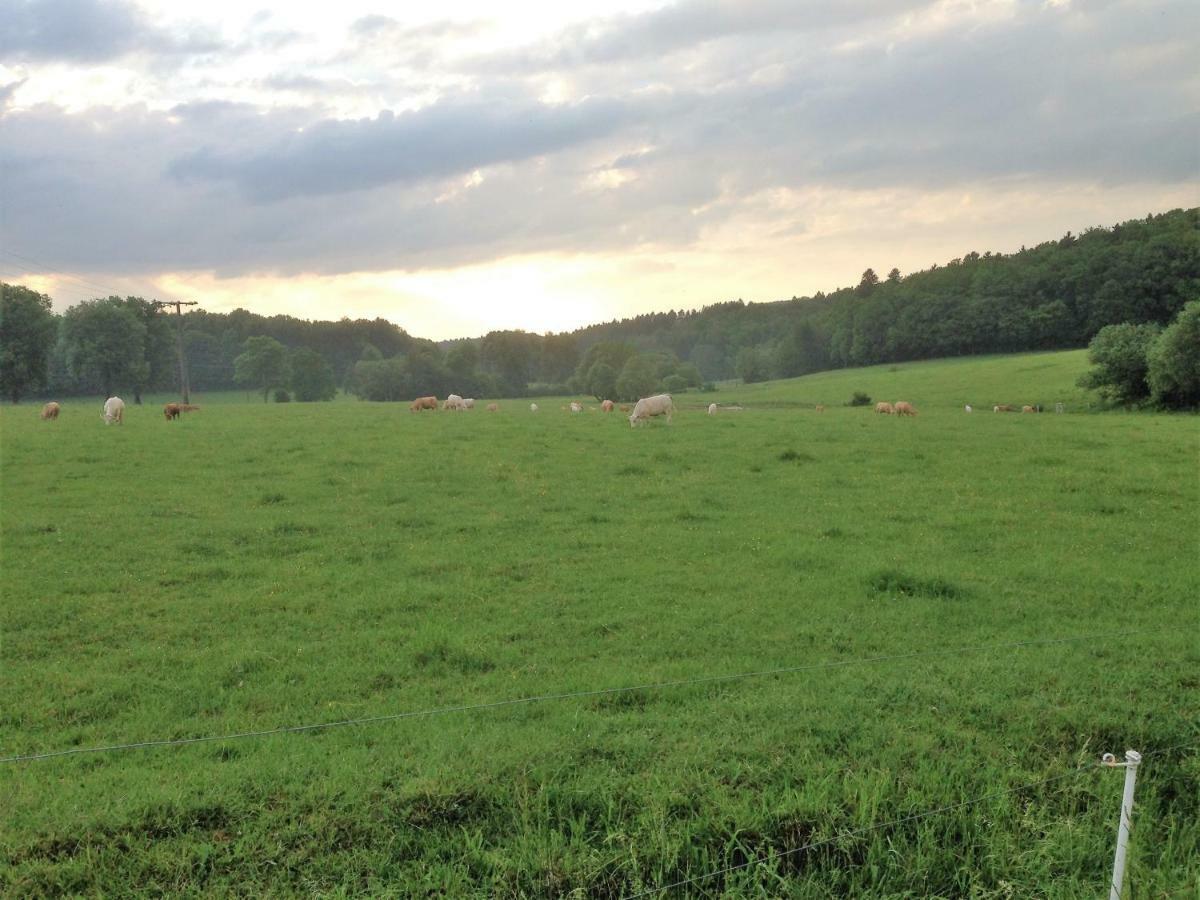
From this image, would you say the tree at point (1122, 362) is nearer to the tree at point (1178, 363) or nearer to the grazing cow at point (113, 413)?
the tree at point (1178, 363)

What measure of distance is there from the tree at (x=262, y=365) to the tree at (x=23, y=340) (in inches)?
690

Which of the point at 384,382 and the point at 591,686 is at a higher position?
the point at 384,382

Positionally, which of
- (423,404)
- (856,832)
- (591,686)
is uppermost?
(423,404)

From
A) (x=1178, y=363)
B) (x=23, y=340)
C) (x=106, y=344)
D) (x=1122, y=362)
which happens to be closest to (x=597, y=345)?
(x=106, y=344)

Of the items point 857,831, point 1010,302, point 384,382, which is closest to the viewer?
point 857,831

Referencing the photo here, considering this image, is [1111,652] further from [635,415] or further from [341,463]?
[635,415]

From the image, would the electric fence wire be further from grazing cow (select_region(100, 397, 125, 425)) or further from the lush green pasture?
grazing cow (select_region(100, 397, 125, 425))

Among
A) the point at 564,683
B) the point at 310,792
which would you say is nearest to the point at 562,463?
the point at 564,683

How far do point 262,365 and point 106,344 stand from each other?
53.0 ft

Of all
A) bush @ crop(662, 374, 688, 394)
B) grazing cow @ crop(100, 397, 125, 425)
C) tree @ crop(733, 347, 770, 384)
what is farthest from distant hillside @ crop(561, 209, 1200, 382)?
grazing cow @ crop(100, 397, 125, 425)

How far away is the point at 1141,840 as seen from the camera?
16.0 feet

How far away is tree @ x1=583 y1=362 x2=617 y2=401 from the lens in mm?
98806

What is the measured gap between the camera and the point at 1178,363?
3600 centimetres

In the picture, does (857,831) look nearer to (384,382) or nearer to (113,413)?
(113,413)
